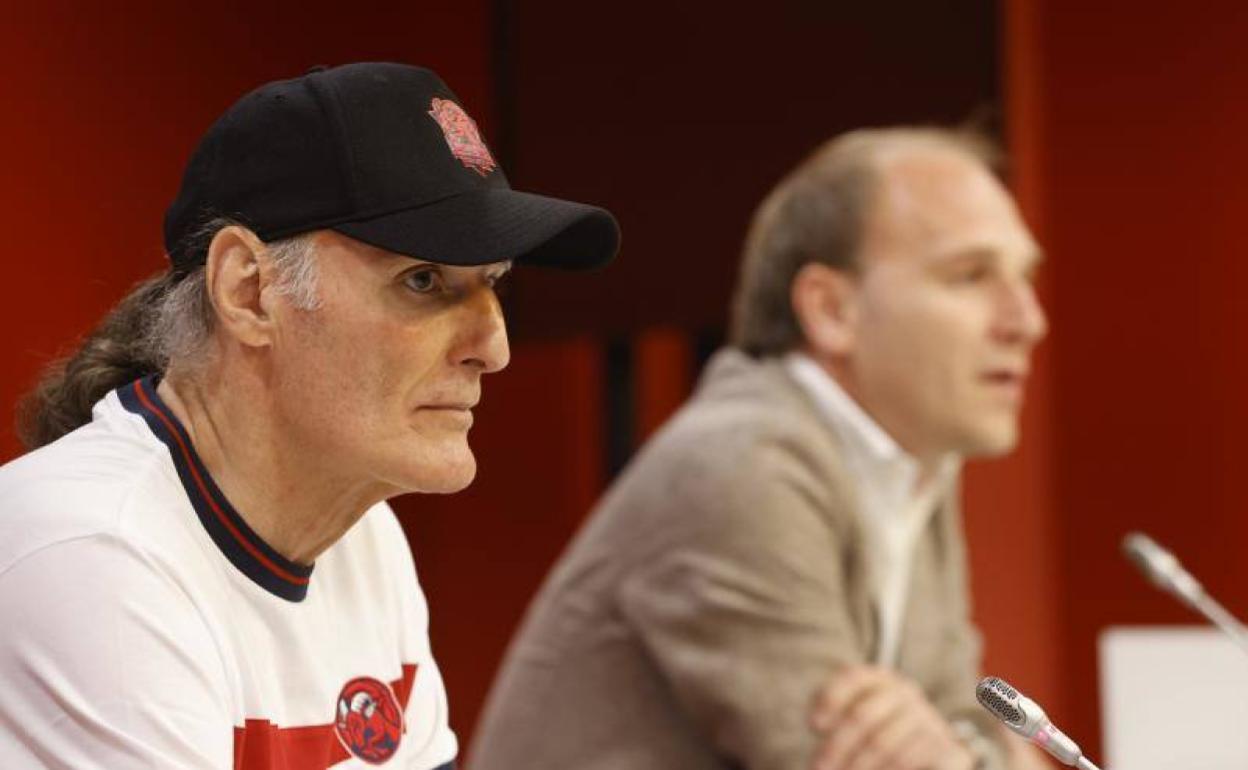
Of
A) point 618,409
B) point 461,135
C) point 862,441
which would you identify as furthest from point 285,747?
point 618,409

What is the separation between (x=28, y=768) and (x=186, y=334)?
1.12 feet

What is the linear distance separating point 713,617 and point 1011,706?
0.83 meters

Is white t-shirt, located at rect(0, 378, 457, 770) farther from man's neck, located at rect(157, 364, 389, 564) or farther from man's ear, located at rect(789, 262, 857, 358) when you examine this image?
man's ear, located at rect(789, 262, 857, 358)

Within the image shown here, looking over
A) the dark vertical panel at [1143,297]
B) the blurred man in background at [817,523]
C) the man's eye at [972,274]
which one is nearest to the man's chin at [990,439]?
the blurred man in background at [817,523]

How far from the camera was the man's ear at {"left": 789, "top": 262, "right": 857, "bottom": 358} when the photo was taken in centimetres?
233

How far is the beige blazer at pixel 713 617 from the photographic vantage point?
1991 millimetres

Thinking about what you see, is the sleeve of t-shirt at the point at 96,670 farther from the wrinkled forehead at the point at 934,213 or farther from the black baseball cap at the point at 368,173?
the wrinkled forehead at the point at 934,213

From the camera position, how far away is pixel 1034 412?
386cm

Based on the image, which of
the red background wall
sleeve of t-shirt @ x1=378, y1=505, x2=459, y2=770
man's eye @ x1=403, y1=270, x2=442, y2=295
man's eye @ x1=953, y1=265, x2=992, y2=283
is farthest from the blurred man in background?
the red background wall

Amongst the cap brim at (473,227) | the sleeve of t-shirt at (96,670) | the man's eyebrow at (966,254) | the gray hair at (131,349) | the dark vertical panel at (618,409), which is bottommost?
the dark vertical panel at (618,409)

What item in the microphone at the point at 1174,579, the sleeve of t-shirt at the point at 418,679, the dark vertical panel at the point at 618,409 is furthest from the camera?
the dark vertical panel at the point at 618,409

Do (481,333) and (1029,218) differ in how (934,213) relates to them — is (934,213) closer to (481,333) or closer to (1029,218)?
(481,333)

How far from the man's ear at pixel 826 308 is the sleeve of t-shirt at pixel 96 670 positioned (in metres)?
1.26

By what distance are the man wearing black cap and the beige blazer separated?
0.64m
